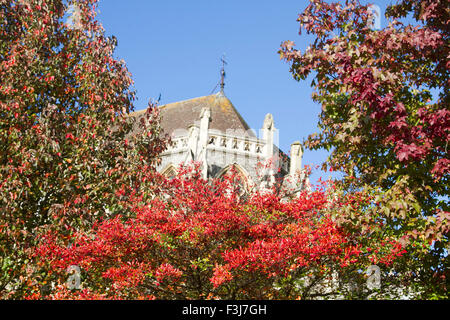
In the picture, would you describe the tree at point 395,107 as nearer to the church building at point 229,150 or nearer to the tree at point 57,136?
the tree at point 57,136

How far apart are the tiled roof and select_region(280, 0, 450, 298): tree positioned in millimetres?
21855

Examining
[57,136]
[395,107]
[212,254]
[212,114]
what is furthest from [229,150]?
[395,107]

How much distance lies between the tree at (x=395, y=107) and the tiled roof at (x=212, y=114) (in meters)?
21.9

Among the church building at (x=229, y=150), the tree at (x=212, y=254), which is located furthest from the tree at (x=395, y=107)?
the church building at (x=229, y=150)

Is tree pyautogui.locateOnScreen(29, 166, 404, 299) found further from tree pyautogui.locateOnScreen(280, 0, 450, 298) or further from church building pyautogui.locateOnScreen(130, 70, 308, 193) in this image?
church building pyautogui.locateOnScreen(130, 70, 308, 193)

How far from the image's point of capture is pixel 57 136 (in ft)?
38.3

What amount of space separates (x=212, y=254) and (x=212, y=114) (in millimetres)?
23397

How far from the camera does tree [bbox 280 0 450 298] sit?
8000 mm

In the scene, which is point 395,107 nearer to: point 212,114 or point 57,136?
point 57,136

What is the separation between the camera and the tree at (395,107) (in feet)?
26.2

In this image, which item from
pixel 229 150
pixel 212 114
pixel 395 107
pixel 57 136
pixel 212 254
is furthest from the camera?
pixel 212 114
